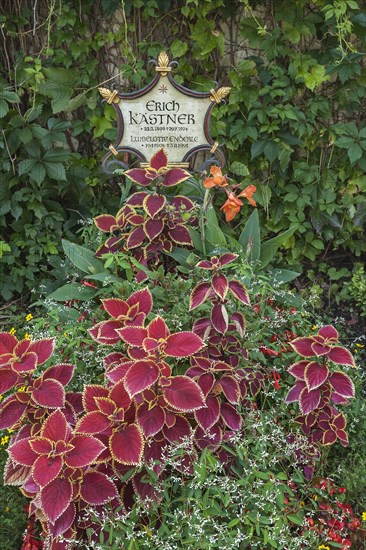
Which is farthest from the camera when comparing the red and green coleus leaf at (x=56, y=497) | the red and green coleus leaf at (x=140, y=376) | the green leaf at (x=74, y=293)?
the green leaf at (x=74, y=293)

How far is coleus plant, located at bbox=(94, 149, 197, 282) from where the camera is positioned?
2561mm

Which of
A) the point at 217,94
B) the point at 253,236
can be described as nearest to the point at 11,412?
the point at 253,236

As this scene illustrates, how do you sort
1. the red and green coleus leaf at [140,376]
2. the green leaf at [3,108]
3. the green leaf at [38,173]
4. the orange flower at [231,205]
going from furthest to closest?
the green leaf at [38,173]
the green leaf at [3,108]
the orange flower at [231,205]
the red and green coleus leaf at [140,376]

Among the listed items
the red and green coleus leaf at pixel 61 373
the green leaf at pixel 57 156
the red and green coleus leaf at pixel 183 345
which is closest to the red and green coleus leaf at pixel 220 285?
the red and green coleus leaf at pixel 183 345

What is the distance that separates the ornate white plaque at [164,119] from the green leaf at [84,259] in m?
0.42

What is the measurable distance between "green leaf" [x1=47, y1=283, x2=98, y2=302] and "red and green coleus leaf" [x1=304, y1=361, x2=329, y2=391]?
103 cm

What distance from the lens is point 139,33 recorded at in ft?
11.3

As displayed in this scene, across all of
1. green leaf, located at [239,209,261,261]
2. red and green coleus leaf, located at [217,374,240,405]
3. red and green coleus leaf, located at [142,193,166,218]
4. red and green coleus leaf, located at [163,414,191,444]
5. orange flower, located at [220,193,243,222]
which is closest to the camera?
red and green coleus leaf, located at [163,414,191,444]

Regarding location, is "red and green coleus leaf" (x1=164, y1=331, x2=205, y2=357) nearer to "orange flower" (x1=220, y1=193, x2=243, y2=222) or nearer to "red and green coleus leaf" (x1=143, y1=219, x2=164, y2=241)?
"orange flower" (x1=220, y1=193, x2=243, y2=222)

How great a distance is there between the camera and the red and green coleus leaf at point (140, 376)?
1.69m

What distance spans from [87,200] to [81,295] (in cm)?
97

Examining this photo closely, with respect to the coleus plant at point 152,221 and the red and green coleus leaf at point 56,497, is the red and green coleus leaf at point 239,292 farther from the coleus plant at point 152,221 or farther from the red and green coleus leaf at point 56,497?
the red and green coleus leaf at point 56,497

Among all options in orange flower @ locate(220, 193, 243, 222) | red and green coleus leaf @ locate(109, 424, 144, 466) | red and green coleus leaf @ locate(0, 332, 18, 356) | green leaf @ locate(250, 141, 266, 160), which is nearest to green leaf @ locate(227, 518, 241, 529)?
red and green coleus leaf @ locate(109, 424, 144, 466)

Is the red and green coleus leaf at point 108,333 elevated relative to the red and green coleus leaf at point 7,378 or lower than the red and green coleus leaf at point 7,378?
lower
